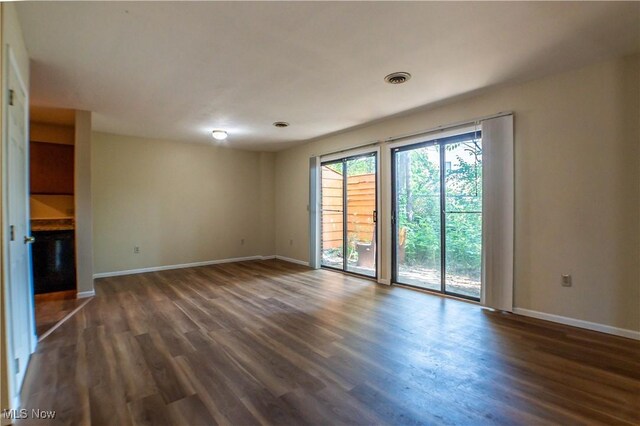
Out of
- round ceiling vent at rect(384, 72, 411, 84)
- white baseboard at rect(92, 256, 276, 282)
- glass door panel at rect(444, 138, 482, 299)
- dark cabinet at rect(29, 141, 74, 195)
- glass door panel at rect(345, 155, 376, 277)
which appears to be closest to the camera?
round ceiling vent at rect(384, 72, 411, 84)

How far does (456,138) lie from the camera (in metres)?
3.75

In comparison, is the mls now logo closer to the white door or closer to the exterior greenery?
the white door

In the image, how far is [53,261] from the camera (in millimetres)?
4172

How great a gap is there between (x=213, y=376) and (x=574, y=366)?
103 inches

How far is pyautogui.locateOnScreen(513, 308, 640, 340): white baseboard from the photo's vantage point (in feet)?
8.38

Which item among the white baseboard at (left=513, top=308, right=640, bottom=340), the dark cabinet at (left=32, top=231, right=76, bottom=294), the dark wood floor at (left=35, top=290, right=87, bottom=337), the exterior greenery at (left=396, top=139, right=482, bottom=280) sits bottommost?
the dark wood floor at (left=35, top=290, right=87, bottom=337)

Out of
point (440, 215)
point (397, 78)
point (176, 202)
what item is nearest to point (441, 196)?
point (440, 215)

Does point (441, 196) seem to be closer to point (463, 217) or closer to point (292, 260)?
point (463, 217)

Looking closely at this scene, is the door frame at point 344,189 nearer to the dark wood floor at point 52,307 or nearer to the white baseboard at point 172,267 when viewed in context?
the white baseboard at point 172,267

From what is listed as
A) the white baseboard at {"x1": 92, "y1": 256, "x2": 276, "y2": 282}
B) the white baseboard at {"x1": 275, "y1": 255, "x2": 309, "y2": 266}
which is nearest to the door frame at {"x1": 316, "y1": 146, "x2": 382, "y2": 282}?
the white baseboard at {"x1": 275, "y1": 255, "x2": 309, "y2": 266}

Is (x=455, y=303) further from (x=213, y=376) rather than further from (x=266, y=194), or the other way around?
(x=266, y=194)

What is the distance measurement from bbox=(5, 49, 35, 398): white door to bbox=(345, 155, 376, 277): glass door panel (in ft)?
13.1

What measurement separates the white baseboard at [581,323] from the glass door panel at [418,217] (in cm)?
104

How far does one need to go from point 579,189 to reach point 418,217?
1.77 metres
